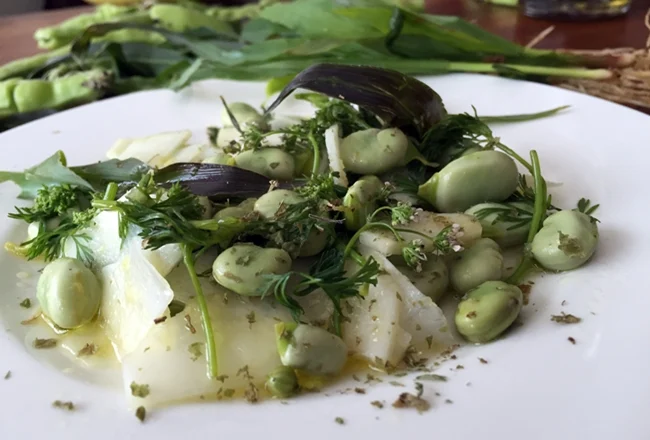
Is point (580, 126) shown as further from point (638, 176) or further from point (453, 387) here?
point (453, 387)

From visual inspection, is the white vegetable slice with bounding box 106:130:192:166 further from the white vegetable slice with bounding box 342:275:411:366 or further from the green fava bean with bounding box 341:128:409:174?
the white vegetable slice with bounding box 342:275:411:366

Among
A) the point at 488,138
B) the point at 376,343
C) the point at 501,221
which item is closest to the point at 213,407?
the point at 376,343

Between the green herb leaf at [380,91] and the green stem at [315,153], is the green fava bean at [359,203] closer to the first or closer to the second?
the green stem at [315,153]

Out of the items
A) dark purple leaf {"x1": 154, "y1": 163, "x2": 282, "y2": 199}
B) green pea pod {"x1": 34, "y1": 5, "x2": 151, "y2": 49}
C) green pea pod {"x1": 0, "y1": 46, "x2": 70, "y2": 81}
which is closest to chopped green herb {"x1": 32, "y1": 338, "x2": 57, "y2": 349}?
dark purple leaf {"x1": 154, "y1": 163, "x2": 282, "y2": 199}

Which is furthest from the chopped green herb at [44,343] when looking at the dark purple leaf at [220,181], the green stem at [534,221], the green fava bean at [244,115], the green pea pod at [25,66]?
the green pea pod at [25,66]

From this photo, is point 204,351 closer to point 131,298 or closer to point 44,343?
point 131,298

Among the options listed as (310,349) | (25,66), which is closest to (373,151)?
(310,349)
